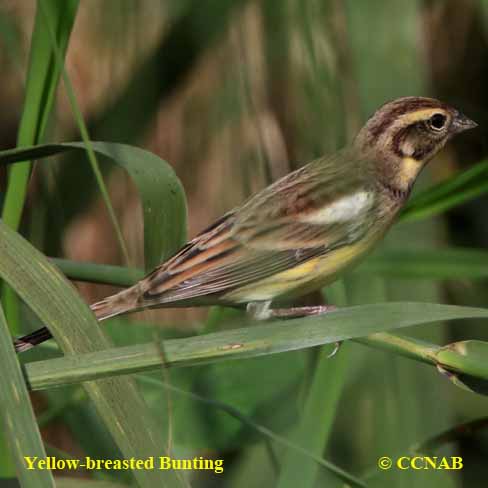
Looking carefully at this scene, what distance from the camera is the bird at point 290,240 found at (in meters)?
2.16

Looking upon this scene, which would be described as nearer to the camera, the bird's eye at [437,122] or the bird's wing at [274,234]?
the bird's wing at [274,234]

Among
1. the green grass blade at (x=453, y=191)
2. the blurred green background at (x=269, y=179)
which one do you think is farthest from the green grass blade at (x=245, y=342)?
the green grass blade at (x=453, y=191)

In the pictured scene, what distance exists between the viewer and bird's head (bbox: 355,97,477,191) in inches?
96.6

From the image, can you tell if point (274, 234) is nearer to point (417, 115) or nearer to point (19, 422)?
point (417, 115)

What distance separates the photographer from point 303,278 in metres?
2.27

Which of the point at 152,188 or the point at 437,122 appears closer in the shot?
the point at 152,188

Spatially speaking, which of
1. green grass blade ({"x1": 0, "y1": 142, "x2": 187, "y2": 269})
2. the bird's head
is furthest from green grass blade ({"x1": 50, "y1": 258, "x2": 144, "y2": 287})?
the bird's head

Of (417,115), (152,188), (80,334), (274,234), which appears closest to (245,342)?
(80,334)

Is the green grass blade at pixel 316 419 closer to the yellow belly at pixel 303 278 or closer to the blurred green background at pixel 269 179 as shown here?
the blurred green background at pixel 269 179

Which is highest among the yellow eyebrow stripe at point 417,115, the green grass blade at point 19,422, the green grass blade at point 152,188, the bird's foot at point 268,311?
the green grass blade at point 152,188

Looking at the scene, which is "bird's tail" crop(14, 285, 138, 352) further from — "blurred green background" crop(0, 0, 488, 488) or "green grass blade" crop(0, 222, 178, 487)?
"green grass blade" crop(0, 222, 178, 487)

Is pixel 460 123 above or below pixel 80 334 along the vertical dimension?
→ below

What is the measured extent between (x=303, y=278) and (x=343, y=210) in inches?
8.0

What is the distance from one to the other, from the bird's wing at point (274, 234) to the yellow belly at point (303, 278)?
0.02 m
